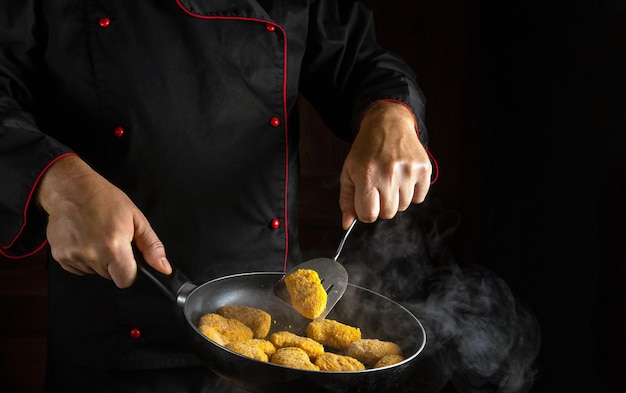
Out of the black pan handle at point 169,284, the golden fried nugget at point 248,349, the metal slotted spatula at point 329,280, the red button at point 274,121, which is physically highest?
the red button at point 274,121

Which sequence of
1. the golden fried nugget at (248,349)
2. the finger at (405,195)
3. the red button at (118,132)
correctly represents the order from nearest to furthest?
the golden fried nugget at (248,349)
the finger at (405,195)
the red button at (118,132)

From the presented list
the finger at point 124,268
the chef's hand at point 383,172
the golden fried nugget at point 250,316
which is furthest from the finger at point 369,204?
the finger at point 124,268

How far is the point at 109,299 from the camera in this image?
49.8 inches

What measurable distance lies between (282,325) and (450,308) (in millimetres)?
504

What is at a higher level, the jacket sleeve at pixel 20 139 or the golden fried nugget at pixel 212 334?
the jacket sleeve at pixel 20 139

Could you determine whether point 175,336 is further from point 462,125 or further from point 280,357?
point 462,125

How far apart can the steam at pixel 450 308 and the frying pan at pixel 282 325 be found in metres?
0.31

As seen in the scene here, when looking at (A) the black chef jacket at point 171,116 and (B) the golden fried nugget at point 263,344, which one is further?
(A) the black chef jacket at point 171,116

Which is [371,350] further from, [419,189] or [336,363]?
[419,189]

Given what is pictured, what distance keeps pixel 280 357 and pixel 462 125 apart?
141 centimetres

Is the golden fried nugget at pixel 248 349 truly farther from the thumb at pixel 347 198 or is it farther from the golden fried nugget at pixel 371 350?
the thumb at pixel 347 198

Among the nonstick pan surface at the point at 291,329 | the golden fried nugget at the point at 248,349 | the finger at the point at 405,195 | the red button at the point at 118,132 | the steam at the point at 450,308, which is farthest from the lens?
the steam at the point at 450,308

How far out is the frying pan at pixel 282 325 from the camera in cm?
87

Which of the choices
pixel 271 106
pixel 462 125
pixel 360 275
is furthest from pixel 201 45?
pixel 462 125
